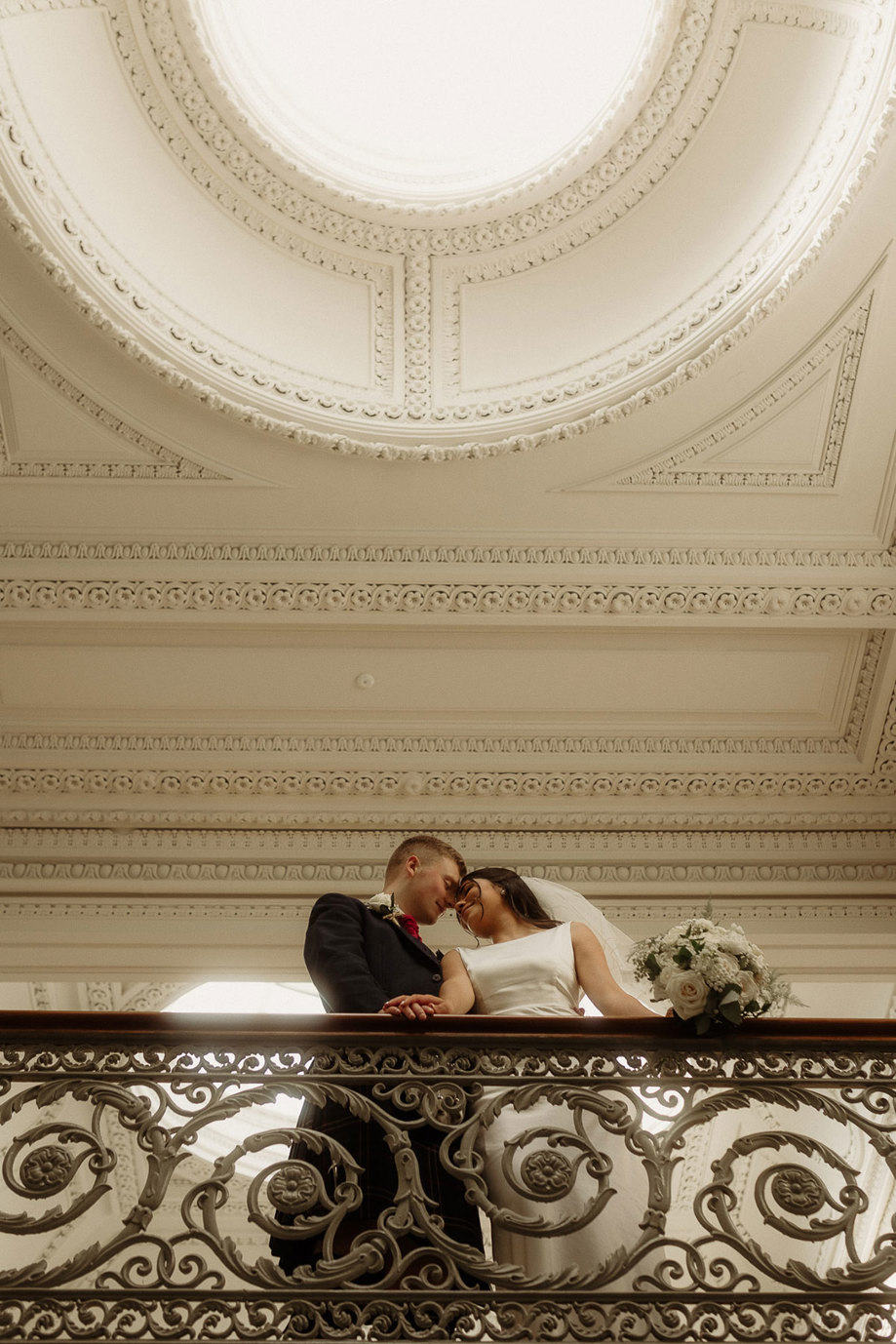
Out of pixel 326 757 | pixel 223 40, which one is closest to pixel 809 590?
pixel 326 757

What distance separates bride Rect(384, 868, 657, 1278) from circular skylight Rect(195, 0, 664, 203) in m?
4.60

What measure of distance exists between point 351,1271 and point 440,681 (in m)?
4.82

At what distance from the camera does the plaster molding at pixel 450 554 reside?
23.2 feet

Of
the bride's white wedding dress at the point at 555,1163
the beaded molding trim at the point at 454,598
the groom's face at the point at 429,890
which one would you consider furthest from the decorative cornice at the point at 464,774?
the bride's white wedding dress at the point at 555,1163

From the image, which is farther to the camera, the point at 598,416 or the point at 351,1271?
the point at 598,416

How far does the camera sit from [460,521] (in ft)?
23.1

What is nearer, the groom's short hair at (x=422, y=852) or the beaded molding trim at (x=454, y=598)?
the groom's short hair at (x=422, y=852)

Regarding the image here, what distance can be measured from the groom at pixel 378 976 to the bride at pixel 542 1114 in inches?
3.7

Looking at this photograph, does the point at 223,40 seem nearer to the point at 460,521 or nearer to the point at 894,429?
the point at 460,521

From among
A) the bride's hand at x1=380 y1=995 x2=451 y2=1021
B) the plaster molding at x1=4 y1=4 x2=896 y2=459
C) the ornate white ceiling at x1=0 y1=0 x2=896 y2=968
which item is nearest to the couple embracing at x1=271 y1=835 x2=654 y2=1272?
the bride's hand at x1=380 y1=995 x2=451 y2=1021

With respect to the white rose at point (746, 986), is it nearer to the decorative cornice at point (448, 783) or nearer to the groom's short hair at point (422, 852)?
the groom's short hair at point (422, 852)

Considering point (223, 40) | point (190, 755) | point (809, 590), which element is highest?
point (223, 40)

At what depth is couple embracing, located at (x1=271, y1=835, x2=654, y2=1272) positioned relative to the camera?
327cm

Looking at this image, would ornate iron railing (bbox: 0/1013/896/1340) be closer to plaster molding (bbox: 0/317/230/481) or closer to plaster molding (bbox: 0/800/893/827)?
plaster molding (bbox: 0/317/230/481)
